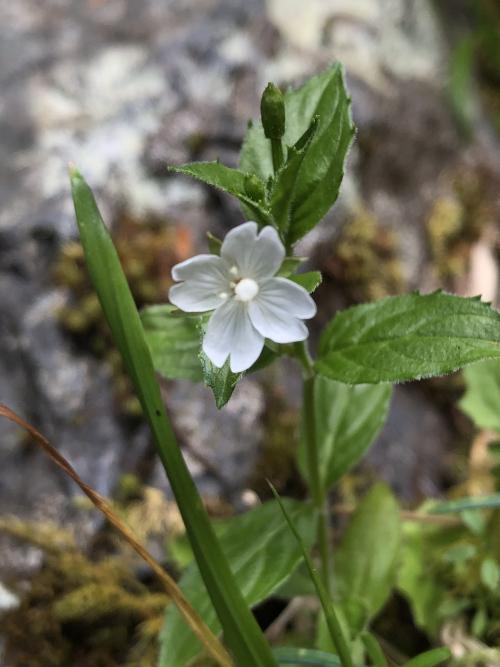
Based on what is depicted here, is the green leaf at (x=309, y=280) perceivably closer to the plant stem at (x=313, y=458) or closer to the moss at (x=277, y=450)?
the plant stem at (x=313, y=458)

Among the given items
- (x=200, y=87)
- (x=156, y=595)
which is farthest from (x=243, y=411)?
(x=200, y=87)

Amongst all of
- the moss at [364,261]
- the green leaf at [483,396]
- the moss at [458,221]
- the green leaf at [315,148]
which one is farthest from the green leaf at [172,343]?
the moss at [458,221]

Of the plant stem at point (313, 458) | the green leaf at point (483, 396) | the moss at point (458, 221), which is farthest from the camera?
the moss at point (458, 221)

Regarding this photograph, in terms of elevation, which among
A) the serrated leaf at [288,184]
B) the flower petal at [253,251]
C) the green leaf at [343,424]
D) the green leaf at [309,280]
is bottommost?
the green leaf at [343,424]

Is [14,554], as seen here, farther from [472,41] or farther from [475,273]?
[472,41]

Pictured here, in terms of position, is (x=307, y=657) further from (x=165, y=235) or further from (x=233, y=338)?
(x=165, y=235)

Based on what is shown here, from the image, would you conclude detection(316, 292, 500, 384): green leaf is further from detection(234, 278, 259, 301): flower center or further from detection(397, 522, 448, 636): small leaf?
detection(397, 522, 448, 636): small leaf
